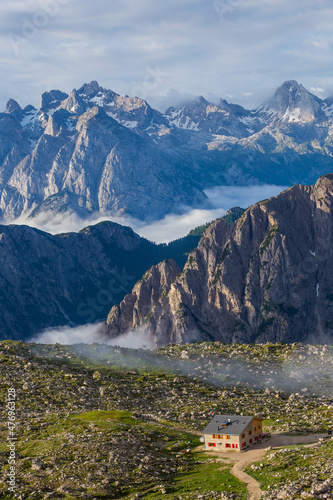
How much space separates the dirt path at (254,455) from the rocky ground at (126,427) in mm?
1708

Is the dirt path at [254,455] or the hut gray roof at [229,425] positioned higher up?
the hut gray roof at [229,425]

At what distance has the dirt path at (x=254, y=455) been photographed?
9512 centimetres

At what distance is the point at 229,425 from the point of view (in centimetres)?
12388

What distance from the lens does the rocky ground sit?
10025cm

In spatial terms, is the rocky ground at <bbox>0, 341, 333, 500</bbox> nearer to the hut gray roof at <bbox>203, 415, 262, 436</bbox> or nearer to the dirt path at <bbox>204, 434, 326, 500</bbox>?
the dirt path at <bbox>204, 434, 326, 500</bbox>

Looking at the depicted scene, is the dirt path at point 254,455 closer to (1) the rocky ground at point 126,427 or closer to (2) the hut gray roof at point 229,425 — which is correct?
(1) the rocky ground at point 126,427

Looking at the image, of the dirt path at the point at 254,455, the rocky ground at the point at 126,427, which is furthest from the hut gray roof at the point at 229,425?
the rocky ground at the point at 126,427

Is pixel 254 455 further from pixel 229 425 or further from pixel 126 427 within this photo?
pixel 126 427

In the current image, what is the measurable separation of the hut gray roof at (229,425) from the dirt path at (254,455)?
399 centimetres

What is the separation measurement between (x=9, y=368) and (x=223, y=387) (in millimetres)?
63693

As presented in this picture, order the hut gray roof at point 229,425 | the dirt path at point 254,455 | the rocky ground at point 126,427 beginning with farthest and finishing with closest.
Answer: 1. the hut gray roof at point 229,425
2. the rocky ground at point 126,427
3. the dirt path at point 254,455

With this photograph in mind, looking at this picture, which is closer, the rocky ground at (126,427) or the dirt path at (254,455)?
the dirt path at (254,455)

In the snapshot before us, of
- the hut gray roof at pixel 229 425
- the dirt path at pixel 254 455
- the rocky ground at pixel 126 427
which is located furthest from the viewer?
the hut gray roof at pixel 229 425

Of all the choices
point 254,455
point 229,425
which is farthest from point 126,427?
point 254,455
